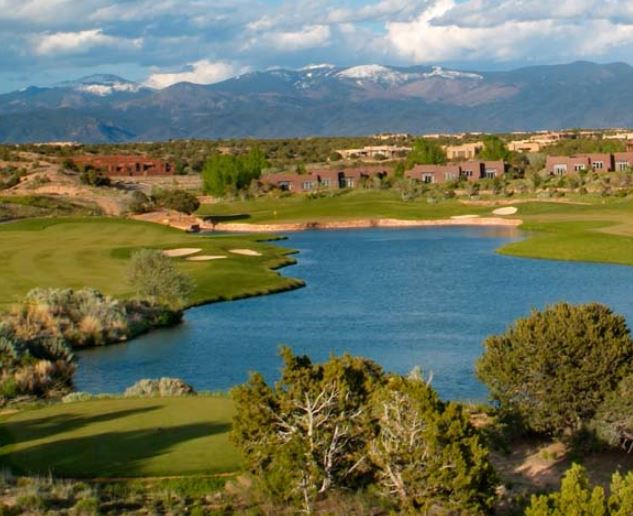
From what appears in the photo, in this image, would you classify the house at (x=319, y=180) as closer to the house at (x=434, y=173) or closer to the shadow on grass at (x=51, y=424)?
the house at (x=434, y=173)

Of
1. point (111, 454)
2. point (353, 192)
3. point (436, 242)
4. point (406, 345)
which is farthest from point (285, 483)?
point (353, 192)

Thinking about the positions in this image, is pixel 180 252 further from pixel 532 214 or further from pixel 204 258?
pixel 532 214

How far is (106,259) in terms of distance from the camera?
58.2m

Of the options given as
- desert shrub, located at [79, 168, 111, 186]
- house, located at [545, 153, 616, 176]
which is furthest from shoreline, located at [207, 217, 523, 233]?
house, located at [545, 153, 616, 176]

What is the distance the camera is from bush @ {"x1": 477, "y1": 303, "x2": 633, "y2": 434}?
2145cm

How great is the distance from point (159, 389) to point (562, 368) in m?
8.52

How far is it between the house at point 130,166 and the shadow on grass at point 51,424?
113617 mm

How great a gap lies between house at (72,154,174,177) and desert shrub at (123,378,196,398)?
109 metres

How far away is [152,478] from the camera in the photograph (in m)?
17.3

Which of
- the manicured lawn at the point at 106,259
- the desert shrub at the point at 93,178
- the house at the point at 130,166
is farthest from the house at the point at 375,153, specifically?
the manicured lawn at the point at 106,259

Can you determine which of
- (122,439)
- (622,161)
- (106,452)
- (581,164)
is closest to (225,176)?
(581,164)

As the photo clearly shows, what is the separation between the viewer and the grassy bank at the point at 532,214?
64312mm

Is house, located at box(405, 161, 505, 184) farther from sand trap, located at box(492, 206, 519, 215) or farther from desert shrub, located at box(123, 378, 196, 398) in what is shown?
desert shrub, located at box(123, 378, 196, 398)

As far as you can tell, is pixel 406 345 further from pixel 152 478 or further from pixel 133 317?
pixel 152 478
